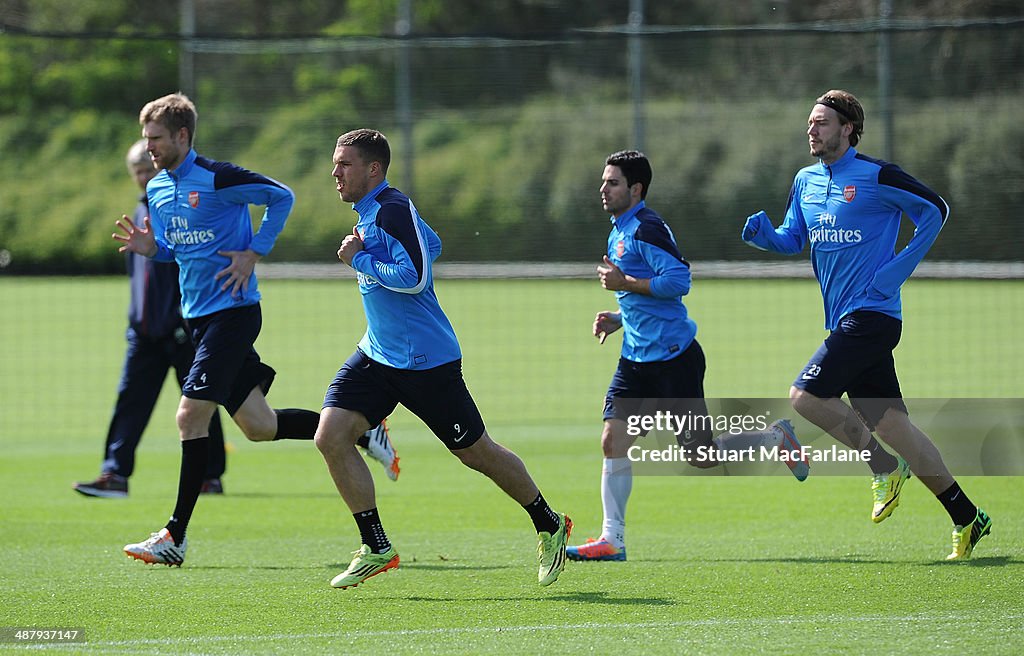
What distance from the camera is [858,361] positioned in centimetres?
757

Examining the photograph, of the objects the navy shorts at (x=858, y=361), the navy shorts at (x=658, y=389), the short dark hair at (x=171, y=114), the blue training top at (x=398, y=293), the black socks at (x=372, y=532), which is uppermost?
the short dark hair at (x=171, y=114)

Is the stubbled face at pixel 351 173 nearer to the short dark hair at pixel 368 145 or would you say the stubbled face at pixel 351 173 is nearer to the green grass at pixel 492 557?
the short dark hair at pixel 368 145

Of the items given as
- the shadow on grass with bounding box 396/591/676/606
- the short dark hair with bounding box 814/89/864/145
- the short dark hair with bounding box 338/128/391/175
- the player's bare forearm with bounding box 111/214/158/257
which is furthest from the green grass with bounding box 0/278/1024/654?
the short dark hair with bounding box 814/89/864/145

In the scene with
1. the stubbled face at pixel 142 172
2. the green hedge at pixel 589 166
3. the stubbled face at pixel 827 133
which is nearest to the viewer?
the stubbled face at pixel 827 133

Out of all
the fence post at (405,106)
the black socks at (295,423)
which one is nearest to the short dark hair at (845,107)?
the black socks at (295,423)

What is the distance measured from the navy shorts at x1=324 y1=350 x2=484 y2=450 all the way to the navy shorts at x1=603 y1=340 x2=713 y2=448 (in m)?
1.24

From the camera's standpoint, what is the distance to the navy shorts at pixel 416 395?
6934mm

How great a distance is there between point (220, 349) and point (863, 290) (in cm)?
337

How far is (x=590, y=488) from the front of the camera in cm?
1050

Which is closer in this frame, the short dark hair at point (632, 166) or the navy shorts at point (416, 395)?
the navy shorts at point (416, 395)

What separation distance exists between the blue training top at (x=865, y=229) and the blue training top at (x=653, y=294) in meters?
0.74

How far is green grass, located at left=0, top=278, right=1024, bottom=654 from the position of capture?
238 inches

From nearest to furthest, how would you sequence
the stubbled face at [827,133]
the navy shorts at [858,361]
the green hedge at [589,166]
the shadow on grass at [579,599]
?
1. the shadow on grass at [579,599]
2. the navy shorts at [858,361]
3. the stubbled face at [827,133]
4. the green hedge at [589,166]

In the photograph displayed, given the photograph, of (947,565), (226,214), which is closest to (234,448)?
(226,214)
